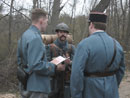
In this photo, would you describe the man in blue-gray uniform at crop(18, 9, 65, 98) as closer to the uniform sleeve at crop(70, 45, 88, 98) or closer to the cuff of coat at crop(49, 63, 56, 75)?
the cuff of coat at crop(49, 63, 56, 75)

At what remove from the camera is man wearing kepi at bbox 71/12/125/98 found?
2.67 meters

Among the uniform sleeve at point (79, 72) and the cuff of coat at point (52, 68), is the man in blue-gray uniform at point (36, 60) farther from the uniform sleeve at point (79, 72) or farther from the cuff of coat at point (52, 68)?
the uniform sleeve at point (79, 72)

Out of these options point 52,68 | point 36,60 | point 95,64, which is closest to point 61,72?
point 52,68

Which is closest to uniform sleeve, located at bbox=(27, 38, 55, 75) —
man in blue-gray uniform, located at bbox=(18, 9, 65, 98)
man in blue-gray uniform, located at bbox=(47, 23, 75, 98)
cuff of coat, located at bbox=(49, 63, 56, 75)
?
man in blue-gray uniform, located at bbox=(18, 9, 65, 98)

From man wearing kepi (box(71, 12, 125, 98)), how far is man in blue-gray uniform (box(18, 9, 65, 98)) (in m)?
0.45

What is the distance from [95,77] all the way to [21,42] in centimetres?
126

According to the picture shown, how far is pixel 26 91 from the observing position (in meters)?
3.10

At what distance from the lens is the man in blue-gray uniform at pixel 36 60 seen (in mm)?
2801

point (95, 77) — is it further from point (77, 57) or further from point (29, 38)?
point (29, 38)

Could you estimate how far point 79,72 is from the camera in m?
2.66

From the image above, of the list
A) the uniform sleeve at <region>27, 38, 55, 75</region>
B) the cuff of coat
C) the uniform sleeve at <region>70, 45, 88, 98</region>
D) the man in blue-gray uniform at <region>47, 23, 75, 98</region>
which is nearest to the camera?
the uniform sleeve at <region>70, 45, 88, 98</region>

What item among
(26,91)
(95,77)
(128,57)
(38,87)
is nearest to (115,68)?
(95,77)

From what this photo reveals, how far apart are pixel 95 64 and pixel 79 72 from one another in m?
0.25

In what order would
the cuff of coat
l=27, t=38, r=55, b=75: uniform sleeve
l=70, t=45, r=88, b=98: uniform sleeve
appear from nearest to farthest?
1. l=70, t=45, r=88, b=98: uniform sleeve
2. l=27, t=38, r=55, b=75: uniform sleeve
3. the cuff of coat
